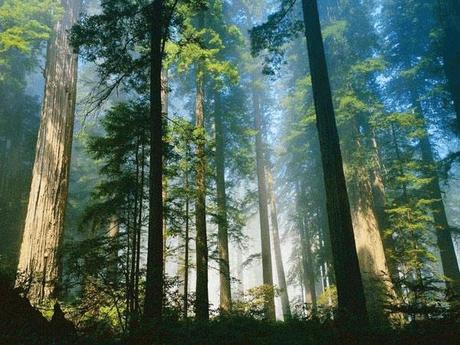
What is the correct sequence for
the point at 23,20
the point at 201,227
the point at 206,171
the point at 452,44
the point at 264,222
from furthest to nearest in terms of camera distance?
the point at 264,222
the point at 452,44
the point at 23,20
the point at 206,171
the point at 201,227

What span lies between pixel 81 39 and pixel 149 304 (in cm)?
601

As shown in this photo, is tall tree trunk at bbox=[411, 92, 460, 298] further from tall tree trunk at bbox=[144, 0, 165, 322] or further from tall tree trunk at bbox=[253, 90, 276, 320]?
tall tree trunk at bbox=[144, 0, 165, 322]

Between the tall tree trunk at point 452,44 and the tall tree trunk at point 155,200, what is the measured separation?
11587 mm

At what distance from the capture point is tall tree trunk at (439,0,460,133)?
13.5 meters

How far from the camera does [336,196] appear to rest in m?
7.11

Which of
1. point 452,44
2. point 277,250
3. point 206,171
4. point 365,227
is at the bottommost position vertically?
point 365,227

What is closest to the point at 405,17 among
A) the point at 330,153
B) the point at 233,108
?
the point at 233,108

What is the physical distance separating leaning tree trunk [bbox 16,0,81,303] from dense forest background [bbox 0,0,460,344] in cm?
4

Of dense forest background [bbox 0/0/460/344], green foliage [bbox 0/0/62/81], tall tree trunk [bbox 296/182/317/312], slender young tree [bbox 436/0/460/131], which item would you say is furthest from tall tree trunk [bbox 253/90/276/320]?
green foliage [bbox 0/0/62/81]

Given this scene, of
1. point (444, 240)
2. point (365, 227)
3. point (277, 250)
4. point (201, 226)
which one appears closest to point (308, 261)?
point (277, 250)

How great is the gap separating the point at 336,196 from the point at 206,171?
5.52m

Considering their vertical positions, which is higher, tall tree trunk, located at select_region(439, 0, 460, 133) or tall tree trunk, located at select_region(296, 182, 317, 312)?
tall tree trunk, located at select_region(439, 0, 460, 133)

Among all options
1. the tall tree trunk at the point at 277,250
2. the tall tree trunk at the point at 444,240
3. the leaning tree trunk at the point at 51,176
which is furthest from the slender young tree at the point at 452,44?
the leaning tree trunk at the point at 51,176

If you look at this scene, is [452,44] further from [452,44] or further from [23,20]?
[23,20]
